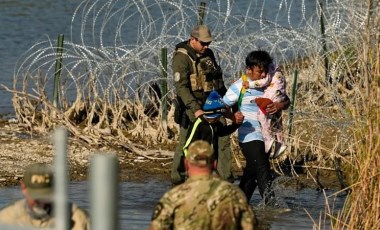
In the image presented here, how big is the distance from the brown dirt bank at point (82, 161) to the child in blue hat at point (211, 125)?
1.54m

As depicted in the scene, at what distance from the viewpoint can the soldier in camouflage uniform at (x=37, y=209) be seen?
19.2ft

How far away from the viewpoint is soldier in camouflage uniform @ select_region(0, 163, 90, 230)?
5863 mm

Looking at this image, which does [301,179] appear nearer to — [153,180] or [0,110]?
[153,180]

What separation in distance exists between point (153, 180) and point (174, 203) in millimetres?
5629

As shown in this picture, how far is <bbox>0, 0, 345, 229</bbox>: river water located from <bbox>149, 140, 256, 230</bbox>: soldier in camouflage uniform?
3089 millimetres

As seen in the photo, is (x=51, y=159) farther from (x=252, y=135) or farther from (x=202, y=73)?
(x=252, y=135)

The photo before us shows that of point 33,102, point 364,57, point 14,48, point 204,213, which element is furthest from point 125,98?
point 14,48

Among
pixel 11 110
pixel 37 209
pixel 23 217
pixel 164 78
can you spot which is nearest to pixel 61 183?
pixel 37 209

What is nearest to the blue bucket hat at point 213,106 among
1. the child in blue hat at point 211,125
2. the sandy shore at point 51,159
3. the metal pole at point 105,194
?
the child in blue hat at point 211,125

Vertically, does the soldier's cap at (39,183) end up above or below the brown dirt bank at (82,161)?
above

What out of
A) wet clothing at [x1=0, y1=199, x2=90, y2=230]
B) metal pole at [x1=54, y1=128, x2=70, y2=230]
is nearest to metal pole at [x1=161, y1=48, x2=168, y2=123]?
wet clothing at [x1=0, y1=199, x2=90, y2=230]

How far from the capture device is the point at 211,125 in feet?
35.9

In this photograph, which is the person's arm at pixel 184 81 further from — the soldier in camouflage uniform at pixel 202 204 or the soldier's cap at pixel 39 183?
the soldier's cap at pixel 39 183

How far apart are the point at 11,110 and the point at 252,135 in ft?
20.6
